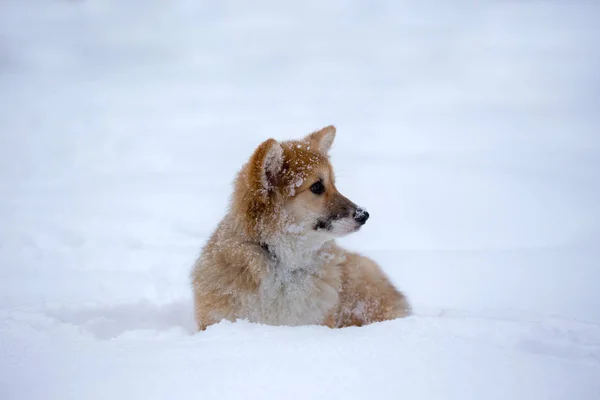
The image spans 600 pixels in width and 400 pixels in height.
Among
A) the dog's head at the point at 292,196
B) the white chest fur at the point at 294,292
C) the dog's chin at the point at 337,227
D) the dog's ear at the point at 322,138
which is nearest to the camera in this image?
the white chest fur at the point at 294,292

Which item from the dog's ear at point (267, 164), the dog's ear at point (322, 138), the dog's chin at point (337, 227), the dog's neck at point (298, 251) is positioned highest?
the dog's ear at point (322, 138)

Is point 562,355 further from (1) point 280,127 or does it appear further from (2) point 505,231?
(1) point 280,127

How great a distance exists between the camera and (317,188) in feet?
13.0

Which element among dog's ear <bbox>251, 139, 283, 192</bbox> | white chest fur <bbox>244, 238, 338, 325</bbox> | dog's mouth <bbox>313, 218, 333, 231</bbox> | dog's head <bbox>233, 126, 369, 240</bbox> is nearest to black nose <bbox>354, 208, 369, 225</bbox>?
dog's head <bbox>233, 126, 369, 240</bbox>

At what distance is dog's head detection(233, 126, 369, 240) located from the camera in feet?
12.2

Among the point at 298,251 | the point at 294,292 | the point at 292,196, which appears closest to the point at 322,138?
the point at 292,196

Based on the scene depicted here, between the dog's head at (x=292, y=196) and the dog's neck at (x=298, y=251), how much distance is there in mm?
55

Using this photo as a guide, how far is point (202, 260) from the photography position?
12.9 feet

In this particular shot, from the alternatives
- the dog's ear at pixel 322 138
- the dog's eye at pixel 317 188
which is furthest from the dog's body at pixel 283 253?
the dog's ear at pixel 322 138

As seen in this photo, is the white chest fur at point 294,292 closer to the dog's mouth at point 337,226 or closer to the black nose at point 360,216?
the dog's mouth at point 337,226

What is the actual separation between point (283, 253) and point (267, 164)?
Result: 2.53 ft

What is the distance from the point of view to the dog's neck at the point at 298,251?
374 centimetres

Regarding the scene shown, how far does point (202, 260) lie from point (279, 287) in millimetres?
772

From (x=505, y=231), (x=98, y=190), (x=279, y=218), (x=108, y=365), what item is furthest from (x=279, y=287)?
(x=98, y=190)
